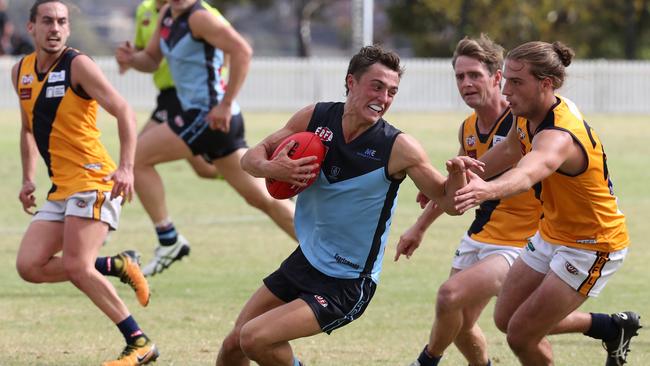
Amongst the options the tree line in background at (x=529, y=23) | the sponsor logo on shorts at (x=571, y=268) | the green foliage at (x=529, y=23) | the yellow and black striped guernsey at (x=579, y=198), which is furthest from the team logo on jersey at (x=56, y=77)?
the tree line in background at (x=529, y=23)

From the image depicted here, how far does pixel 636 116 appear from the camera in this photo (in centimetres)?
3212

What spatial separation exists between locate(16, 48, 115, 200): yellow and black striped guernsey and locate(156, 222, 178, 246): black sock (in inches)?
107

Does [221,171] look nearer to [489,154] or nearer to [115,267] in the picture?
[115,267]

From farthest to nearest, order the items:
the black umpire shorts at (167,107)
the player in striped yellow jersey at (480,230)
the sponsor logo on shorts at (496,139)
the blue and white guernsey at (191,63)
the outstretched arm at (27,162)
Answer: the black umpire shorts at (167,107) → the blue and white guernsey at (191,63) → the outstretched arm at (27,162) → the sponsor logo on shorts at (496,139) → the player in striped yellow jersey at (480,230)

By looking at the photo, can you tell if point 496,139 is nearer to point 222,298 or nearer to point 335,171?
point 335,171

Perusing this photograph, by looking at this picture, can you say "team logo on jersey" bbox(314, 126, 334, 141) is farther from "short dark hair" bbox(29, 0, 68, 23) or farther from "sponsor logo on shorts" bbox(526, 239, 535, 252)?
"short dark hair" bbox(29, 0, 68, 23)

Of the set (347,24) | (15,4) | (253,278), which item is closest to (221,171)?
(253,278)

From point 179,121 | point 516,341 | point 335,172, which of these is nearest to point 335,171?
point 335,172

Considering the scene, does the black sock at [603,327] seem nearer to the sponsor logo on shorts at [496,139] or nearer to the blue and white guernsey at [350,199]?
the sponsor logo on shorts at [496,139]

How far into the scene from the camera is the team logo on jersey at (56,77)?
758 centimetres

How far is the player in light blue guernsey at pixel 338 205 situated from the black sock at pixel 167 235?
423cm

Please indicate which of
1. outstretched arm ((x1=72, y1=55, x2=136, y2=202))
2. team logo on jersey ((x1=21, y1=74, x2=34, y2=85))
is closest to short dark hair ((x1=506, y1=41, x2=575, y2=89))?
outstretched arm ((x1=72, y1=55, x2=136, y2=202))

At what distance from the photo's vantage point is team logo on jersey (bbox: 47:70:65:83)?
7.58m

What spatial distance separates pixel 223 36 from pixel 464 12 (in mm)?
29763
